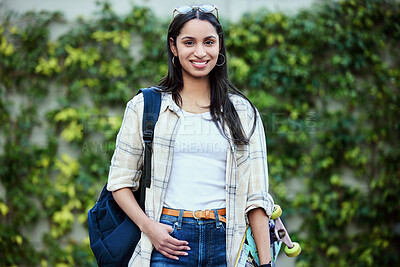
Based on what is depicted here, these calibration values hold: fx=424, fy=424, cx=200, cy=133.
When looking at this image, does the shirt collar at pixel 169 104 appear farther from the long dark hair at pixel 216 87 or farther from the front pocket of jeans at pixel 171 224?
the front pocket of jeans at pixel 171 224

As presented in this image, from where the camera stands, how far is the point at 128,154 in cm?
169

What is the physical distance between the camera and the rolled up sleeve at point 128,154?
1689 mm

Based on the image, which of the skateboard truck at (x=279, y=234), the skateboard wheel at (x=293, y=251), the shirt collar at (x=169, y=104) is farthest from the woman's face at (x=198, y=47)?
the skateboard wheel at (x=293, y=251)

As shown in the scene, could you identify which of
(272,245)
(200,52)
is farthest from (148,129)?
(272,245)

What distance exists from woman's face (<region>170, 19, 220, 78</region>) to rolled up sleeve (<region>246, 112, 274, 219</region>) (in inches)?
13.5

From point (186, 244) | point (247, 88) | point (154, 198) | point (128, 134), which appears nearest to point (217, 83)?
point (128, 134)

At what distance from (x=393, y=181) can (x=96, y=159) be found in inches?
104

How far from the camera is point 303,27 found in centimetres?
376

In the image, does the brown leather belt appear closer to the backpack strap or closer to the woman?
the woman

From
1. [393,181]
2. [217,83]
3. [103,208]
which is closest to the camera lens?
[103,208]

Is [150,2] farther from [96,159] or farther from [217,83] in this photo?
[217,83]

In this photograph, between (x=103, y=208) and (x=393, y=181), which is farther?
(x=393, y=181)

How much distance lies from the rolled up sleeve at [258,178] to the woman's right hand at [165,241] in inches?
12.4

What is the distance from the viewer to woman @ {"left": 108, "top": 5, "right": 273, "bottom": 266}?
1656mm
